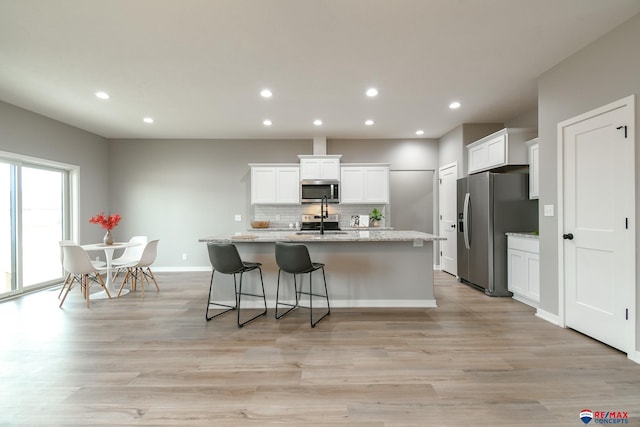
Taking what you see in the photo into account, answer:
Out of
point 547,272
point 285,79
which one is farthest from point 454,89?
point 547,272

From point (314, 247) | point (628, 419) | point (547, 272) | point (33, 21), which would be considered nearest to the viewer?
point (628, 419)

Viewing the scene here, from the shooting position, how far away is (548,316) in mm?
3158

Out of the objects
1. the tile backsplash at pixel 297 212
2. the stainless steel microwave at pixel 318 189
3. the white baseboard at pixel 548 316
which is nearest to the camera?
the white baseboard at pixel 548 316

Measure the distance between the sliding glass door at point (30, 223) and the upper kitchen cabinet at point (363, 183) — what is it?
505 cm

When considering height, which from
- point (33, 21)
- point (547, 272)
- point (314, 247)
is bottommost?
point (547, 272)

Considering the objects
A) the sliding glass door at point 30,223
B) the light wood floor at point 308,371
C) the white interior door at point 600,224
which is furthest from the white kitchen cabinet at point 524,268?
the sliding glass door at point 30,223

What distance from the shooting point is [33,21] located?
7.63 ft

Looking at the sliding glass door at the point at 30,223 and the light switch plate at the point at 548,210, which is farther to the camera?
the sliding glass door at the point at 30,223

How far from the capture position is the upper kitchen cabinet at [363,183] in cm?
577

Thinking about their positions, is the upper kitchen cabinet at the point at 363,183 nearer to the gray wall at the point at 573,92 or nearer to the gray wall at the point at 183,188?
Answer: the gray wall at the point at 183,188

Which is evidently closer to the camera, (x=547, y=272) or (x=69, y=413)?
(x=69, y=413)

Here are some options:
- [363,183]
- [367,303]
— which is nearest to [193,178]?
[363,183]

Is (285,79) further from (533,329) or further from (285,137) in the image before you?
(533,329)

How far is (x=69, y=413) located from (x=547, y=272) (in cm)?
424
